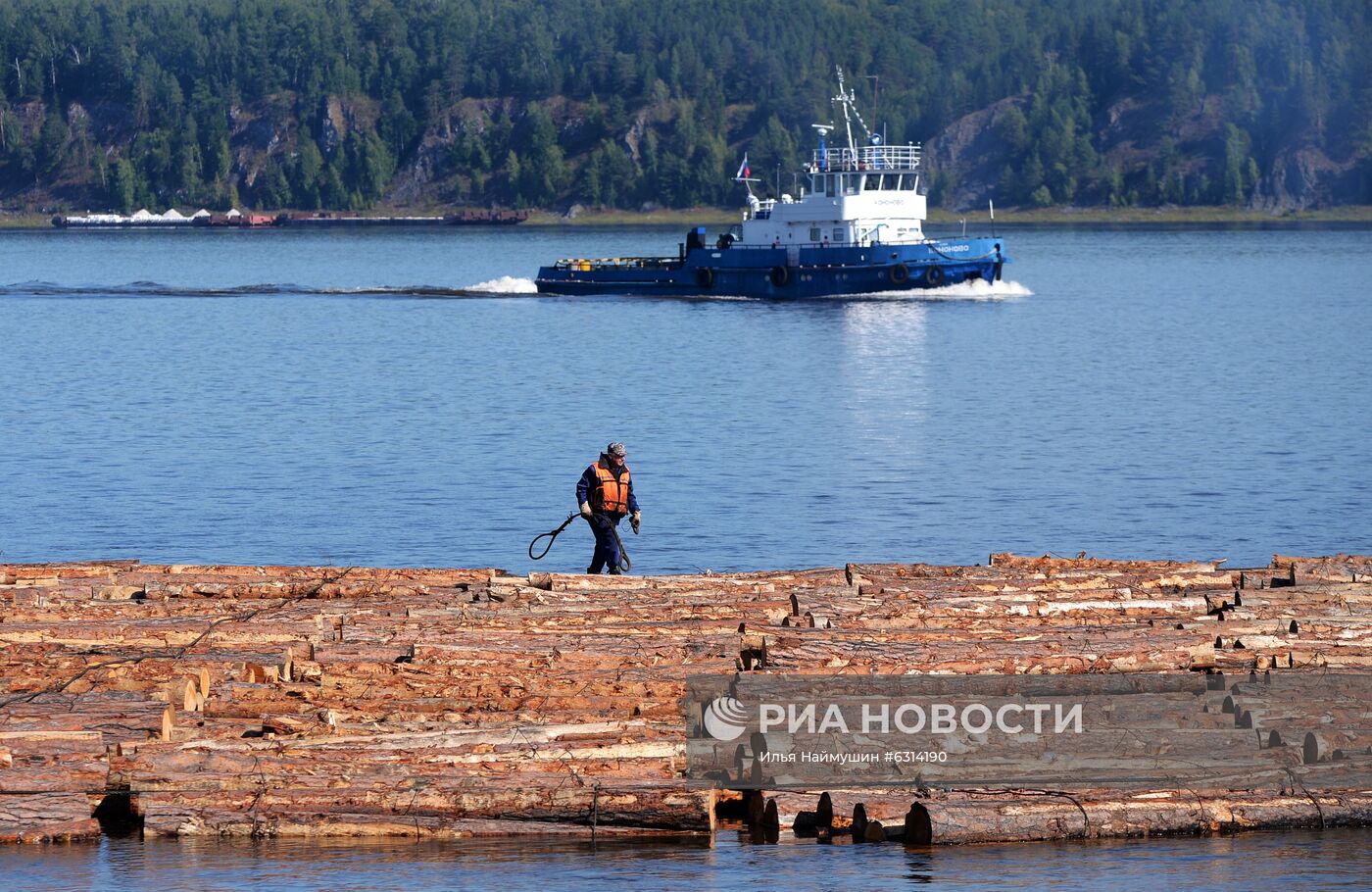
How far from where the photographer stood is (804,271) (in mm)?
75562

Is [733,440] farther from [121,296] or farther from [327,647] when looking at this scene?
[121,296]

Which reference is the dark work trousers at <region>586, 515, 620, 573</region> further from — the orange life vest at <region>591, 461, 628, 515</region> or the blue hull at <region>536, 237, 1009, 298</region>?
the blue hull at <region>536, 237, 1009, 298</region>

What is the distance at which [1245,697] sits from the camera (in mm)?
13648

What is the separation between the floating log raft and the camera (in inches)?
493

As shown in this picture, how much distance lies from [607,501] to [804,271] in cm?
5684

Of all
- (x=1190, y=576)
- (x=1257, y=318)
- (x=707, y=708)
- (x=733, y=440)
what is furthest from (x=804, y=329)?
(x=707, y=708)

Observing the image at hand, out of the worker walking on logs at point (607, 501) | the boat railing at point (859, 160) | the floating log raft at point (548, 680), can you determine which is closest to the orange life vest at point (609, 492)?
the worker walking on logs at point (607, 501)

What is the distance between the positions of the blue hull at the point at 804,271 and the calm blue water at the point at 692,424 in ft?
4.43

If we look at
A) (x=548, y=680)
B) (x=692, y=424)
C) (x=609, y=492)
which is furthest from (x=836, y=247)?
(x=548, y=680)

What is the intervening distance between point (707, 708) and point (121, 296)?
86516 mm

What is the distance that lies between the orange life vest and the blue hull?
5549 centimetres

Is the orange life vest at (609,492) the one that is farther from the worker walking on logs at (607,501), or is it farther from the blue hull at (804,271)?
the blue hull at (804,271)

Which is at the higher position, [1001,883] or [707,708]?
[707,708]

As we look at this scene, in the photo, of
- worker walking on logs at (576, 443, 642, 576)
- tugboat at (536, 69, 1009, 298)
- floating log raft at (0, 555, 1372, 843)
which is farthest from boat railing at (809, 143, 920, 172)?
floating log raft at (0, 555, 1372, 843)
